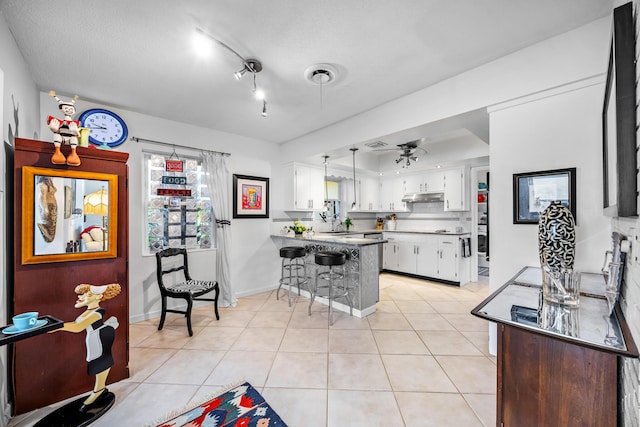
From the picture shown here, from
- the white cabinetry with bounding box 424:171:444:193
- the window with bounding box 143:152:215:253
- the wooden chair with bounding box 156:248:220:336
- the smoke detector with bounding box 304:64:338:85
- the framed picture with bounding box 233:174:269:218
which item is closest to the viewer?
the smoke detector with bounding box 304:64:338:85

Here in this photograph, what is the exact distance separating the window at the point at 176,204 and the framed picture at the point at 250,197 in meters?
0.42

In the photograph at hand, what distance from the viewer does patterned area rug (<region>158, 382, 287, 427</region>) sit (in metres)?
1.64

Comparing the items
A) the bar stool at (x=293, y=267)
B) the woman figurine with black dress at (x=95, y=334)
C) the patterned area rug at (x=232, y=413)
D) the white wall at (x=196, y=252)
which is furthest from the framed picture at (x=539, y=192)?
the white wall at (x=196, y=252)

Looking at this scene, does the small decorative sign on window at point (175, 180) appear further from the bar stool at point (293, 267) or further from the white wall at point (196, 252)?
the bar stool at point (293, 267)

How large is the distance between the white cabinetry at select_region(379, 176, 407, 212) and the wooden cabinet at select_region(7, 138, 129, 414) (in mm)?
5078

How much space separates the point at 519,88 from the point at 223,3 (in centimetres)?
229

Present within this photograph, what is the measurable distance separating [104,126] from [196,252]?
1.87m

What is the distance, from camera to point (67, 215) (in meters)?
1.89

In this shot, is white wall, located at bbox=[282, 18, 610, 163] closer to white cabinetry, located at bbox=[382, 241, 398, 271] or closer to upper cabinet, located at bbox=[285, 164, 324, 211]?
upper cabinet, located at bbox=[285, 164, 324, 211]

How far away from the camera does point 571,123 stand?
193 centimetres

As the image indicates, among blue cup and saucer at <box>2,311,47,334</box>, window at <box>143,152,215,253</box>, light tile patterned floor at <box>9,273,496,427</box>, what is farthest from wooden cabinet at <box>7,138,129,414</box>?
window at <box>143,152,215,253</box>

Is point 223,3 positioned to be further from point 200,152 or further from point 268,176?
point 268,176

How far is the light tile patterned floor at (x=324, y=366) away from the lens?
5.64 feet

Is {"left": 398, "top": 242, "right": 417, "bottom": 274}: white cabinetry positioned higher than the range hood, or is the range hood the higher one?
the range hood
